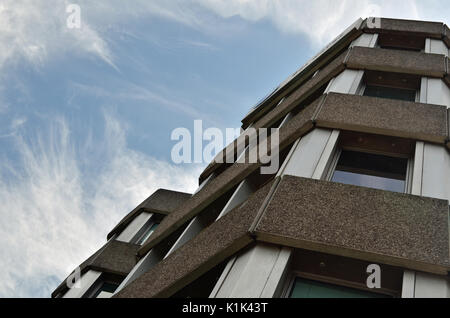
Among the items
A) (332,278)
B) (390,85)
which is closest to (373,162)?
(332,278)

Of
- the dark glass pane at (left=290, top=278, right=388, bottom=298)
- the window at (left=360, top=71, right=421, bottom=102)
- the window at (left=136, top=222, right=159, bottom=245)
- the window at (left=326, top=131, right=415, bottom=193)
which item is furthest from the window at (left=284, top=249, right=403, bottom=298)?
the window at (left=136, top=222, right=159, bottom=245)

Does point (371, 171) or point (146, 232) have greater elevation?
point (146, 232)

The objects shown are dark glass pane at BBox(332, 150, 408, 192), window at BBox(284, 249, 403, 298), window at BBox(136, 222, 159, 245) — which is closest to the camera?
window at BBox(284, 249, 403, 298)

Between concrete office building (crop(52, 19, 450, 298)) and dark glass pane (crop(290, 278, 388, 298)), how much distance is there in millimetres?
14

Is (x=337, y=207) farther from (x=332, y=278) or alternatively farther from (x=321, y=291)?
(x=321, y=291)

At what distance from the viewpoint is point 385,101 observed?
798 cm

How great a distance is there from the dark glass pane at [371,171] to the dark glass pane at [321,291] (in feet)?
6.76

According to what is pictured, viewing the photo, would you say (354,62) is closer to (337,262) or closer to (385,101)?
(385,101)

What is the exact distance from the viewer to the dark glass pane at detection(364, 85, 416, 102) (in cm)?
948

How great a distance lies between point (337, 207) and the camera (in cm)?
532

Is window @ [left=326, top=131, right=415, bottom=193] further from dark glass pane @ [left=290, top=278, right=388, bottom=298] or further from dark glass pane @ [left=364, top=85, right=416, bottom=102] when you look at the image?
dark glass pane @ [left=364, top=85, right=416, bottom=102]

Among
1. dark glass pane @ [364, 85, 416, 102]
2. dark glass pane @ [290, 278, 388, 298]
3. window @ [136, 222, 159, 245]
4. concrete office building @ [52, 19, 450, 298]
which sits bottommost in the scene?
dark glass pane @ [290, 278, 388, 298]

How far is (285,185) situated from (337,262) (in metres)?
1.29

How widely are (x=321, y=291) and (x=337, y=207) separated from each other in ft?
3.28
